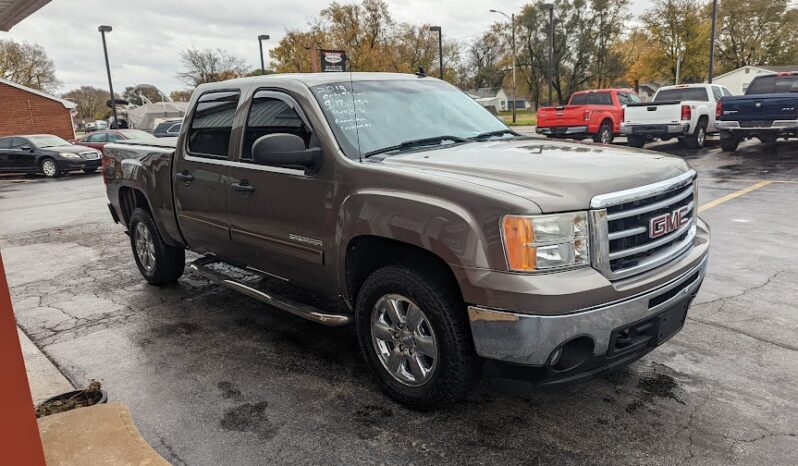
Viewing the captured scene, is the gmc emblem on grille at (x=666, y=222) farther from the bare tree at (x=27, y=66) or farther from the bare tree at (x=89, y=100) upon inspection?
the bare tree at (x=89, y=100)

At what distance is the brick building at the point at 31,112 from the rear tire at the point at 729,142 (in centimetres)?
3751

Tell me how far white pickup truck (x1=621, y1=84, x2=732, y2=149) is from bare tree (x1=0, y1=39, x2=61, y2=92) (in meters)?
52.2

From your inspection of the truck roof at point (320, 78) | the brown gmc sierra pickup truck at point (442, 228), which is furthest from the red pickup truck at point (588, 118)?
the truck roof at point (320, 78)

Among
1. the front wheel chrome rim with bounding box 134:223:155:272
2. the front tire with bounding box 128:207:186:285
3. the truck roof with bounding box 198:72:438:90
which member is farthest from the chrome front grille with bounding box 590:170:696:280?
the front wheel chrome rim with bounding box 134:223:155:272

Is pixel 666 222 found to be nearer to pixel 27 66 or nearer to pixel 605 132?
pixel 605 132

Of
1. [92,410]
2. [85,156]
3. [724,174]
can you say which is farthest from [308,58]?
Answer: [92,410]

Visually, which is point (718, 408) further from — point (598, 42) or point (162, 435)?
point (598, 42)

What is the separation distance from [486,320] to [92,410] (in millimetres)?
2217

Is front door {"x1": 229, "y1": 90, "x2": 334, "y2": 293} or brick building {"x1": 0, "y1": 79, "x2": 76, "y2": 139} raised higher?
brick building {"x1": 0, "y1": 79, "x2": 76, "y2": 139}

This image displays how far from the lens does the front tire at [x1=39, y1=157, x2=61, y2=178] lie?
19516 millimetres

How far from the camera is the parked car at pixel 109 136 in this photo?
21.3 metres

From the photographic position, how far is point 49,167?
19641 millimetres

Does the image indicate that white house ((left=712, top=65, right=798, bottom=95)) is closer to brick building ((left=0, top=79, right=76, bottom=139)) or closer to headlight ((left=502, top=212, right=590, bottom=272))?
brick building ((left=0, top=79, right=76, bottom=139))

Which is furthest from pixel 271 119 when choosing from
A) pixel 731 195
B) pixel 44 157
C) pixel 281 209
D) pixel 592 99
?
pixel 44 157
